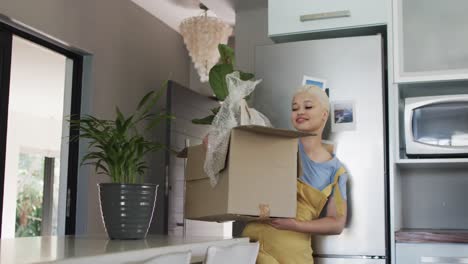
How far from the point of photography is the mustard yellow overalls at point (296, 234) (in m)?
2.19

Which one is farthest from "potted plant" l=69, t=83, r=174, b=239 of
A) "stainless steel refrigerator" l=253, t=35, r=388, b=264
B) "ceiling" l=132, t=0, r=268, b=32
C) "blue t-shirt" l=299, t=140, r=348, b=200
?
"ceiling" l=132, t=0, r=268, b=32

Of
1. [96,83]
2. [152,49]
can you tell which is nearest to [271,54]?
[96,83]

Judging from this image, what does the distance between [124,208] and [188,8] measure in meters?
3.26

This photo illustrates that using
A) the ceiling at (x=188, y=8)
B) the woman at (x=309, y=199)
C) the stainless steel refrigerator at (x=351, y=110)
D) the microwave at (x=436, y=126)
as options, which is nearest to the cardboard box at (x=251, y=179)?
the woman at (x=309, y=199)

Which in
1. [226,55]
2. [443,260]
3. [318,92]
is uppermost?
[226,55]

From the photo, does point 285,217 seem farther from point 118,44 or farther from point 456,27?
point 118,44

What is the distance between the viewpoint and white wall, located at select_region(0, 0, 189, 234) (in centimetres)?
365

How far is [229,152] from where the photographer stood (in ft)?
6.31

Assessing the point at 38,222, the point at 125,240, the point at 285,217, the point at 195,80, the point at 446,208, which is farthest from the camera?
the point at 195,80

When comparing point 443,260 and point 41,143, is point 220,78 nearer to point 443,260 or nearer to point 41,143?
point 443,260

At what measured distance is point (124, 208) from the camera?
5.47 ft

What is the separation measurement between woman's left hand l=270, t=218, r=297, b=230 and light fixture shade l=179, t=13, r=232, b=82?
2491 mm

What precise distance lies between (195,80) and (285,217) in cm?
371

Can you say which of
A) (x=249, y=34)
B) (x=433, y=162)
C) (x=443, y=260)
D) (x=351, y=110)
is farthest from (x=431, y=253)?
(x=249, y=34)
